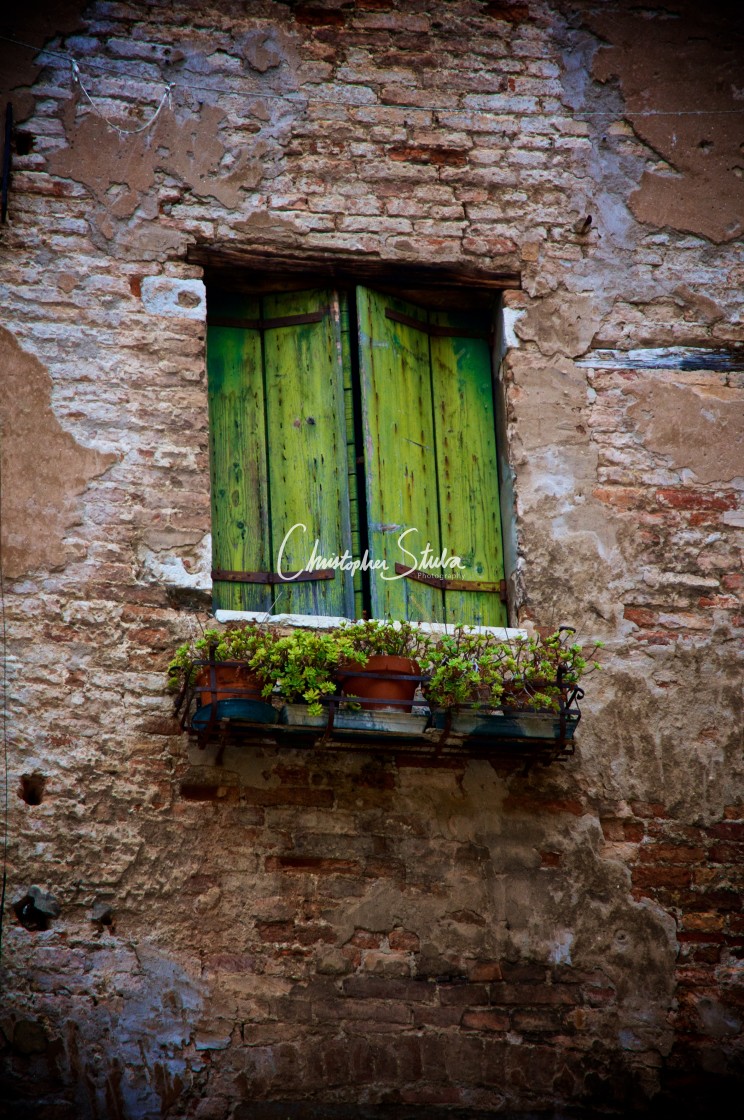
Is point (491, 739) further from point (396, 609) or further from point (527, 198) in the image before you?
point (527, 198)

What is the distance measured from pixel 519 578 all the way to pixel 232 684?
4.20 ft

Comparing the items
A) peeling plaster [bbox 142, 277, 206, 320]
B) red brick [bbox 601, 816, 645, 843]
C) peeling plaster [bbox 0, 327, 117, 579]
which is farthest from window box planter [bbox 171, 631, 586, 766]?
peeling plaster [bbox 142, 277, 206, 320]

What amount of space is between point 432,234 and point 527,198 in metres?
0.45

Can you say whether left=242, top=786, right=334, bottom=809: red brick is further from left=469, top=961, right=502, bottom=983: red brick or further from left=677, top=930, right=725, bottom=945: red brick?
left=677, top=930, right=725, bottom=945: red brick

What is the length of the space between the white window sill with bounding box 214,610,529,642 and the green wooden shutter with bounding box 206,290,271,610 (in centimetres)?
16

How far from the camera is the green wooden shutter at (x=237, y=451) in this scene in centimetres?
538

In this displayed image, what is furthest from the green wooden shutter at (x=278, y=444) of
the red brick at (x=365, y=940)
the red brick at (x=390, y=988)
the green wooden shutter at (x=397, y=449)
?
the red brick at (x=390, y=988)

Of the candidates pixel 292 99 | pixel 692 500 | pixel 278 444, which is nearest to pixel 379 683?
pixel 278 444

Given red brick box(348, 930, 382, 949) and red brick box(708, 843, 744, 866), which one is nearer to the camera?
red brick box(348, 930, 382, 949)

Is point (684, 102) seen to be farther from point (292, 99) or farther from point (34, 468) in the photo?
point (34, 468)

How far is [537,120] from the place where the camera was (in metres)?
5.91

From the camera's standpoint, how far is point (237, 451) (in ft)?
18.2

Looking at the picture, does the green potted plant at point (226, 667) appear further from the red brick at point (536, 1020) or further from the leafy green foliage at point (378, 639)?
the red brick at point (536, 1020)

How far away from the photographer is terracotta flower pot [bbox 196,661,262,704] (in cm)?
468
